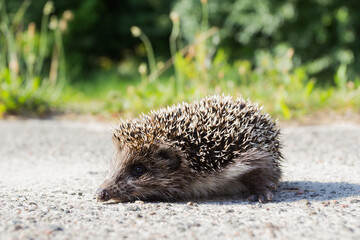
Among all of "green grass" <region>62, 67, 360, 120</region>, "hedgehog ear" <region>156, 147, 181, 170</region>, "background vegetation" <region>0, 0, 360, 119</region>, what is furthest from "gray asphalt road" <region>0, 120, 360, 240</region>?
"background vegetation" <region>0, 0, 360, 119</region>

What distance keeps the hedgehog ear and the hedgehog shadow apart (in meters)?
0.42

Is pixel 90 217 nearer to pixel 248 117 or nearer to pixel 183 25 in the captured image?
pixel 248 117

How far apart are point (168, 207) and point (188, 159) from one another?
53 centimetres

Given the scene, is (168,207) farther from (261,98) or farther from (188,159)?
(261,98)

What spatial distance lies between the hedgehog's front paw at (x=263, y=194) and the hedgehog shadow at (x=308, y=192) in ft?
0.24

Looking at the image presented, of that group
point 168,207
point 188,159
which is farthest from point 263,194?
point 168,207

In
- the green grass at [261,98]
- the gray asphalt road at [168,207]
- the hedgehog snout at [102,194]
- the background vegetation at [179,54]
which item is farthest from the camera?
the background vegetation at [179,54]

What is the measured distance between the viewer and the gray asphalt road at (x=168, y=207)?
3365 mm

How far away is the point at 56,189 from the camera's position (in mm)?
4762

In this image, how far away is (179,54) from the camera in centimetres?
918

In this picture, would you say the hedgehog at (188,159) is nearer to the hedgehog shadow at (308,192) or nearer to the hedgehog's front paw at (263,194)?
the hedgehog's front paw at (263,194)

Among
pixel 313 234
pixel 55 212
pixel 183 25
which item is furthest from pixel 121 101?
pixel 313 234

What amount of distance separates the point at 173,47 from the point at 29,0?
214 inches

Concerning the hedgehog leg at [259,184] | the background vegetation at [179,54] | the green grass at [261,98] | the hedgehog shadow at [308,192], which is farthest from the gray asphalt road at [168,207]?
the background vegetation at [179,54]
